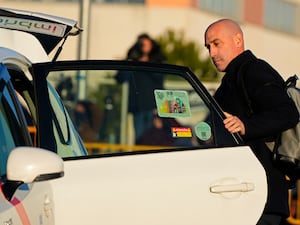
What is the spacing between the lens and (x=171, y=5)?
48.2 metres

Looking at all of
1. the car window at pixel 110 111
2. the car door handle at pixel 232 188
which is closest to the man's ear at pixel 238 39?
the car door handle at pixel 232 188

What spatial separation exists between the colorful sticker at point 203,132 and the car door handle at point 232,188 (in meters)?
0.33

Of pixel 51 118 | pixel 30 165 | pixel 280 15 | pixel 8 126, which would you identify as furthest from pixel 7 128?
pixel 280 15

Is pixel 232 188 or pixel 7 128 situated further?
pixel 232 188

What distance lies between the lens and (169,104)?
5.73 m

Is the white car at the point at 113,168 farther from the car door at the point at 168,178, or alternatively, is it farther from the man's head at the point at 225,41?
the man's head at the point at 225,41

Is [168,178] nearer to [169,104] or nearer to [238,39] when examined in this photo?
[169,104]

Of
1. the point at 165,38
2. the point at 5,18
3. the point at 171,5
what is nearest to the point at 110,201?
the point at 5,18

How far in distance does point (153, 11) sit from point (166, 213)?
4330cm

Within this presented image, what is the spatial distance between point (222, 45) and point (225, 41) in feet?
0.09

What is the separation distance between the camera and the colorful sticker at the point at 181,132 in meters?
5.76

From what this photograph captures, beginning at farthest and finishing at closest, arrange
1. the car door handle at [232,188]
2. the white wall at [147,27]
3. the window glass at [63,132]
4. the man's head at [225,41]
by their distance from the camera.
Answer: the white wall at [147,27] → the man's head at [225,41] → the window glass at [63,132] → the car door handle at [232,188]

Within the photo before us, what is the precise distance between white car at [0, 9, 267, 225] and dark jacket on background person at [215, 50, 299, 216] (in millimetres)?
272

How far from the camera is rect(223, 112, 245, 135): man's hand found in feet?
18.8
